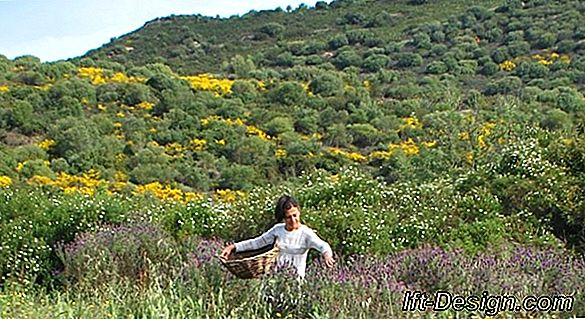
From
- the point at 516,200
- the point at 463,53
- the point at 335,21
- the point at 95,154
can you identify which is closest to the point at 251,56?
the point at 335,21

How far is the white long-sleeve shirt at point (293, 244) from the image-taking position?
654 centimetres

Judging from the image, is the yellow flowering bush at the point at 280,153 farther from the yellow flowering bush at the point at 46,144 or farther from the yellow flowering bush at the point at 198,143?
the yellow flowering bush at the point at 46,144

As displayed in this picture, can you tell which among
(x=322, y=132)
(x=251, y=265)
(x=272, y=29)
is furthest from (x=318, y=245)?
(x=272, y=29)

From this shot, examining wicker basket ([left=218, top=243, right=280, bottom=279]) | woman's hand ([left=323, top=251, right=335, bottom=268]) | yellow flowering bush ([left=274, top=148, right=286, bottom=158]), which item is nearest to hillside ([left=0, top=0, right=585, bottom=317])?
yellow flowering bush ([left=274, top=148, right=286, bottom=158])

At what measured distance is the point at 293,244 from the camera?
6.60 m

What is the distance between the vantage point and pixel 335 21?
64.4 metres

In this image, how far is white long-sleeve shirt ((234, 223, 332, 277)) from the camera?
6.54 metres

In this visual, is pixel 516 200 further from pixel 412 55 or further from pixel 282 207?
pixel 412 55

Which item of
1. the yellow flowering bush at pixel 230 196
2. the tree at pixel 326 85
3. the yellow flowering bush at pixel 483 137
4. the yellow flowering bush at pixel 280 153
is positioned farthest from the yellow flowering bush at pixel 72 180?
the tree at pixel 326 85

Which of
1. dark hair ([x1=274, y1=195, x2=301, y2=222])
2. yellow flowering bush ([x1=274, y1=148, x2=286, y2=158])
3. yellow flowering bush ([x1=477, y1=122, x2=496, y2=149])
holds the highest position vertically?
dark hair ([x1=274, y1=195, x2=301, y2=222])

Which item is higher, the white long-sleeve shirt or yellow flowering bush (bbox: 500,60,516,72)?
the white long-sleeve shirt

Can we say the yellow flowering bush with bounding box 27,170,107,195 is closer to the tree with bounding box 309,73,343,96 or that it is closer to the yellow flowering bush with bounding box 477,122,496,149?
the yellow flowering bush with bounding box 477,122,496,149

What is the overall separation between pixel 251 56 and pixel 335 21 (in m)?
9.69

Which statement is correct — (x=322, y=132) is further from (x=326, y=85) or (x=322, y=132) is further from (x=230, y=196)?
(x=230, y=196)
